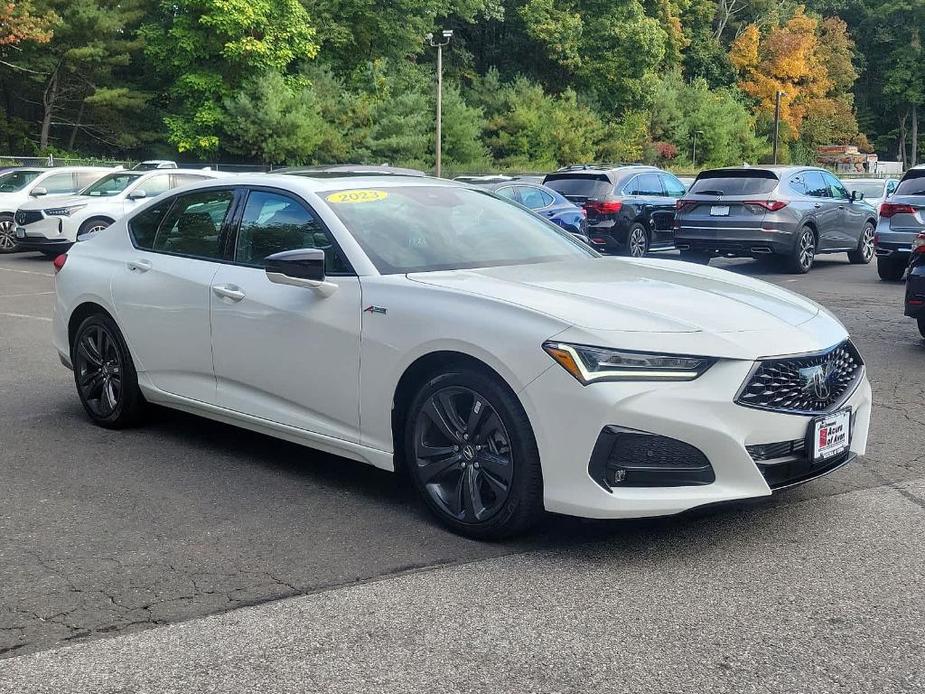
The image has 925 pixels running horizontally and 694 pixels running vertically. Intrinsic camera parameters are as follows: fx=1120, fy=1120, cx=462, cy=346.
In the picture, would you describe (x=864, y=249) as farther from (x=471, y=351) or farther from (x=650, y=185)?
(x=471, y=351)

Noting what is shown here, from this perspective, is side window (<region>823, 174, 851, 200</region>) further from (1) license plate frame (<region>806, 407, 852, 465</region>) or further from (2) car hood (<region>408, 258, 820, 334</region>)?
(1) license plate frame (<region>806, 407, 852, 465</region>)

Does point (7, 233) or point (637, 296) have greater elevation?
point (637, 296)

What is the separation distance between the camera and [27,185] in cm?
2169

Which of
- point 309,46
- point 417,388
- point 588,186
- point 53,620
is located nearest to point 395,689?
point 53,620

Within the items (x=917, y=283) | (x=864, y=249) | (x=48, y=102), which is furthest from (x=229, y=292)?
(x=48, y=102)

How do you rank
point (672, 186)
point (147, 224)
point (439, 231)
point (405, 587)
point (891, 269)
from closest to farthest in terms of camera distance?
point (405, 587) → point (439, 231) → point (147, 224) → point (891, 269) → point (672, 186)

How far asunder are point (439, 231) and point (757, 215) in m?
12.2

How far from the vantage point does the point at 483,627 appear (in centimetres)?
375

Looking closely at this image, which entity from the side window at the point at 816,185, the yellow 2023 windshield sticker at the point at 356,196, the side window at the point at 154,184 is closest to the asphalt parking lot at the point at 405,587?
the yellow 2023 windshield sticker at the point at 356,196

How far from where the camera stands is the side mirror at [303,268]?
16.5 feet

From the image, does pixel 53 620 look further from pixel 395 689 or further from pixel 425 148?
pixel 425 148

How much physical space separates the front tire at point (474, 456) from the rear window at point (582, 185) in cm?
1503

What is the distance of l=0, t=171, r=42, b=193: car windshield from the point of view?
21609mm

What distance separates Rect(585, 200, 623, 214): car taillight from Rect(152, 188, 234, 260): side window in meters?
13.4
